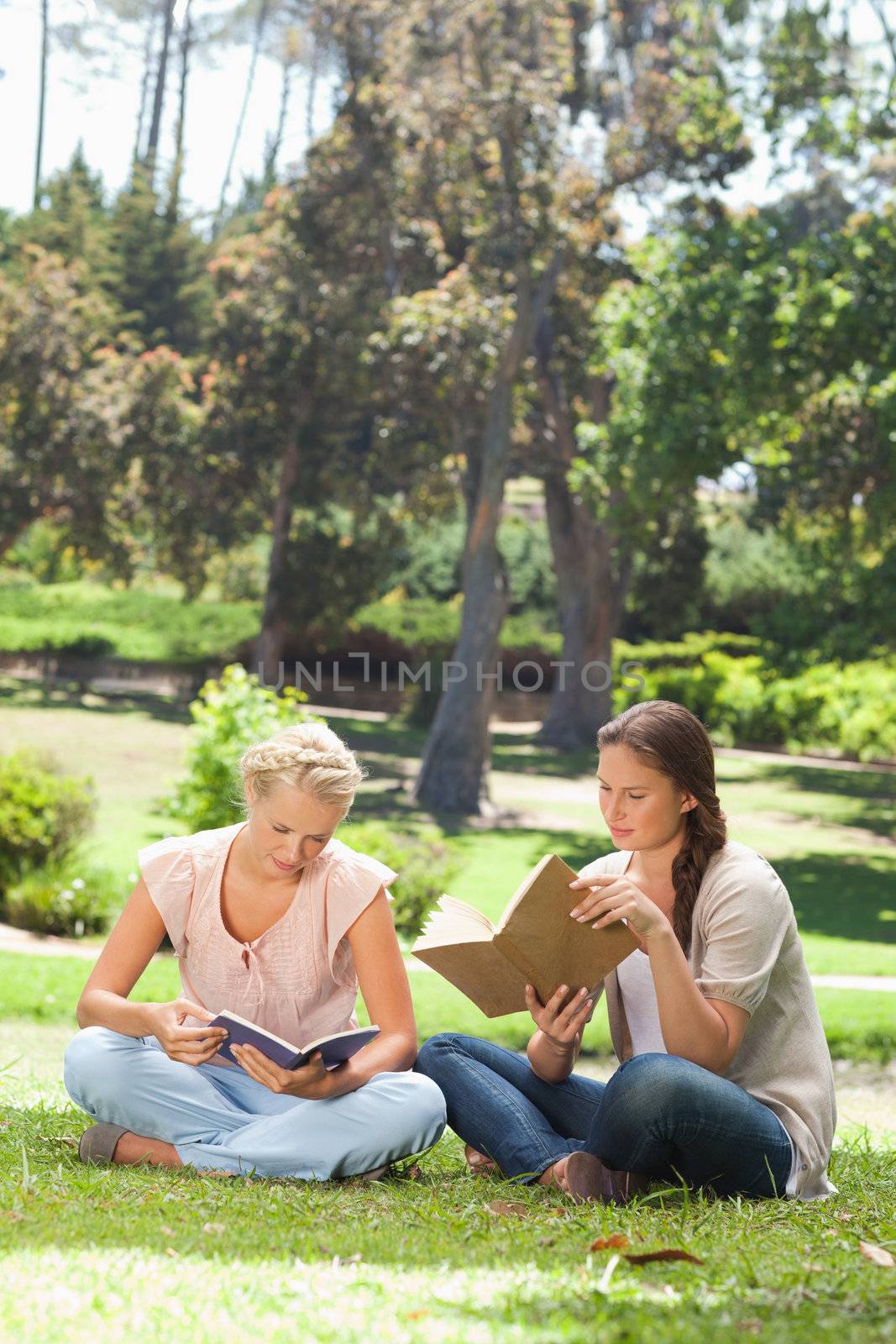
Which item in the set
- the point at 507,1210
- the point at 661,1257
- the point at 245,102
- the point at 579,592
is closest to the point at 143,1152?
the point at 507,1210

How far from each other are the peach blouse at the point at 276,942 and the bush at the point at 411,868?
530 cm

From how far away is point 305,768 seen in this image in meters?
3.21

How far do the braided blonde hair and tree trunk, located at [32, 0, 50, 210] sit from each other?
3259 cm

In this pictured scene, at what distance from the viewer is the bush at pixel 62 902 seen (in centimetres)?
852

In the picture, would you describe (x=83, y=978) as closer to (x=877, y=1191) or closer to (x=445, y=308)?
(x=877, y=1191)

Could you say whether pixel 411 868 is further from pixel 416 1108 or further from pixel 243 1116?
pixel 416 1108

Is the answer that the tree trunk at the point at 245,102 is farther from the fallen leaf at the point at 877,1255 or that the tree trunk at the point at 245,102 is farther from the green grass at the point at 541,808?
the fallen leaf at the point at 877,1255

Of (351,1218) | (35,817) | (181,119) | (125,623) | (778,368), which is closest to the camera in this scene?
(351,1218)

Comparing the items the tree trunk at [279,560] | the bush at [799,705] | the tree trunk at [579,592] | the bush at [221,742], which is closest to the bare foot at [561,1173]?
the bush at [221,742]

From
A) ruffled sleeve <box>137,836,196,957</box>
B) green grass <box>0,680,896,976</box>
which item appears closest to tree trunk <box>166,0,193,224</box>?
green grass <box>0,680,896,976</box>

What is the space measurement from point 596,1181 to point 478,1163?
435 millimetres

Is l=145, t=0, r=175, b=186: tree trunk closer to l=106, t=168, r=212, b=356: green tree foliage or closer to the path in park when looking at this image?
l=106, t=168, r=212, b=356: green tree foliage

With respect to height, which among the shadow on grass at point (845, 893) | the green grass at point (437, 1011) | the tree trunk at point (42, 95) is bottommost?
the shadow on grass at point (845, 893)

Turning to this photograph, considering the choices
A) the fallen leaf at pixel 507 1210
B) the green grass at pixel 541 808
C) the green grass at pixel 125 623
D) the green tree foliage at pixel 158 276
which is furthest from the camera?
the green tree foliage at pixel 158 276
